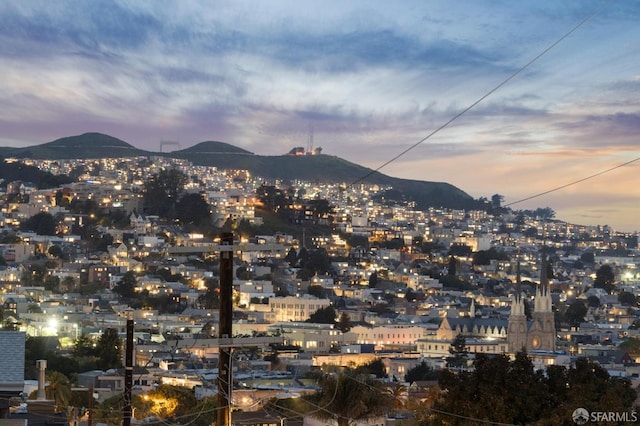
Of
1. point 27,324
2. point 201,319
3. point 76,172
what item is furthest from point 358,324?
point 76,172

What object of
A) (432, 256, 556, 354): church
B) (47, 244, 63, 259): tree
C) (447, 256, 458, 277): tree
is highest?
(47, 244, 63, 259): tree

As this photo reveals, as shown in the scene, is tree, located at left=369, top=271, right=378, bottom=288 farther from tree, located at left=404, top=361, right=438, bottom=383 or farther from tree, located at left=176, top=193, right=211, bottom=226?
tree, located at left=404, top=361, right=438, bottom=383

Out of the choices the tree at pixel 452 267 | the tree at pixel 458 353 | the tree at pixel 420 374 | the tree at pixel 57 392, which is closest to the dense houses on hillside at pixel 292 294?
the tree at pixel 452 267

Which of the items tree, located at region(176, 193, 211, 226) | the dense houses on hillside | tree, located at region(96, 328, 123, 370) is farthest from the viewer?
tree, located at region(176, 193, 211, 226)

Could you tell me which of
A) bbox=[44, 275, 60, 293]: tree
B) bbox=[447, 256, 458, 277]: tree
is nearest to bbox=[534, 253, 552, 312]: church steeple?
bbox=[44, 275, 60, 293]: tree

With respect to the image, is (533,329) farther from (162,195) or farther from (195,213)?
(162,195)

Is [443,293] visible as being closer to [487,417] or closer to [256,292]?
[256,292]
